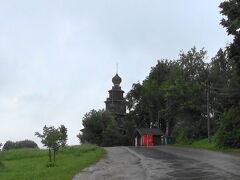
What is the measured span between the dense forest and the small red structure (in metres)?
2.27

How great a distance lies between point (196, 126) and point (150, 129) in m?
28.4

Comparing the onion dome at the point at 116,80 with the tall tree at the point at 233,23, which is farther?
the onion dome at the point at 116,80

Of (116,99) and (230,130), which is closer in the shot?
(230,130)

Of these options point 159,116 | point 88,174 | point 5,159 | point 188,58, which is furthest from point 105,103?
point 88,174

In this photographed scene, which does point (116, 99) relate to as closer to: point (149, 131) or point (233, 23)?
point (149, 131)

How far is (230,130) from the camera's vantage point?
5075cm

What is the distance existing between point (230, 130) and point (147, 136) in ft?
183

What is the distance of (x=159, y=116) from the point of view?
11350 centimetres

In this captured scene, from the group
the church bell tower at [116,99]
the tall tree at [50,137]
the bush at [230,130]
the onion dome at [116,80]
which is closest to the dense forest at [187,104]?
the bush at [230,130]

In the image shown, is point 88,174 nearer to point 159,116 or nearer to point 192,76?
point 192,76

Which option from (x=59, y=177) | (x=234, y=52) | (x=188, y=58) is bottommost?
(x=59, y=177)

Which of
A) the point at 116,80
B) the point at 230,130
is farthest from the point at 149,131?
the point at 230,130

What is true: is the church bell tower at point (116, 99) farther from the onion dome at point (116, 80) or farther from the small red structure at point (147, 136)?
the small red structure at point (147, 136)

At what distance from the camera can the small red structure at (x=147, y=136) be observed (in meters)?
106
